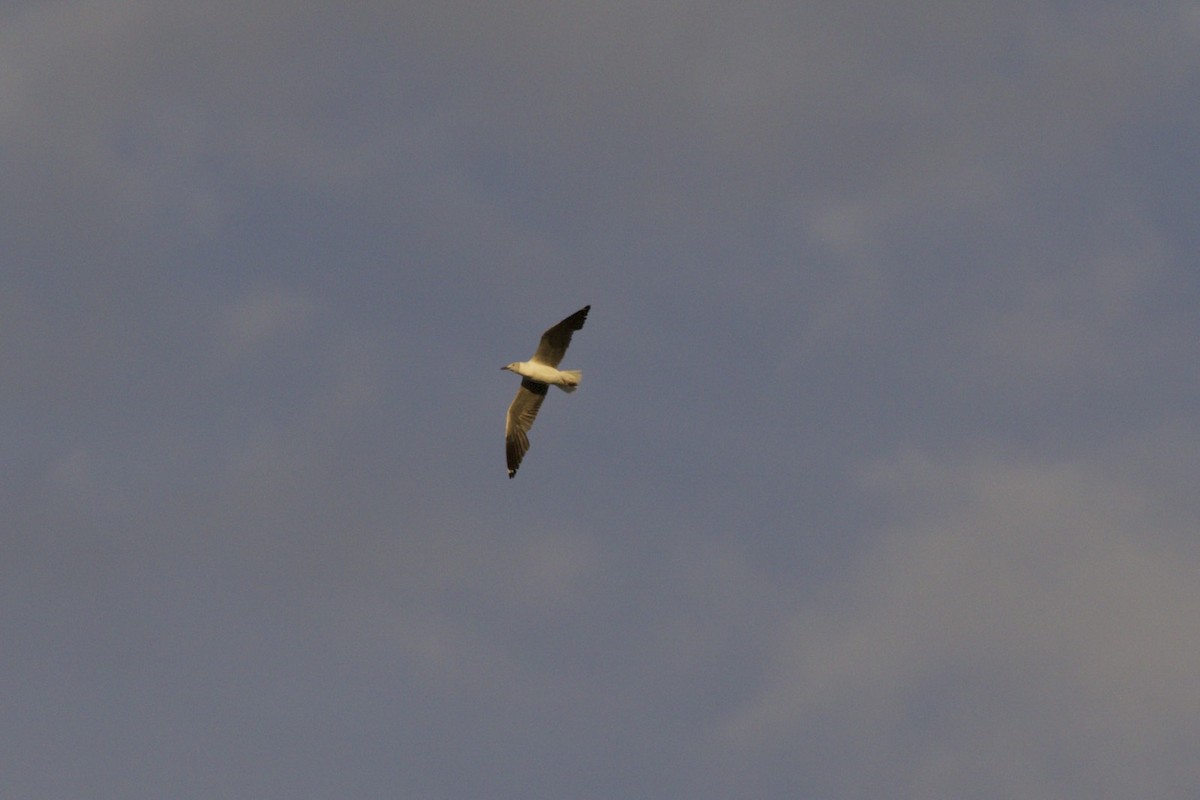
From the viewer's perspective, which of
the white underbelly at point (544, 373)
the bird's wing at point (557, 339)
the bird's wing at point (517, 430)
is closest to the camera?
the bird's wing at point (557, 339)

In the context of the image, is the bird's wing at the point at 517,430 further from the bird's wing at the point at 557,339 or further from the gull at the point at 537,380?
the bird's wing at the point at 557,339

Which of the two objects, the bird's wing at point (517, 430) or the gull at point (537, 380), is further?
the bird's wing at point (517, 430)

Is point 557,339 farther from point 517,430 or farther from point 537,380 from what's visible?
point 517,430

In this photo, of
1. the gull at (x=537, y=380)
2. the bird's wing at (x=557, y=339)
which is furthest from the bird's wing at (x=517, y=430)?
the bird's wing at (x=557, y=339)

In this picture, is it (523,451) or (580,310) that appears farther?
(523,451)

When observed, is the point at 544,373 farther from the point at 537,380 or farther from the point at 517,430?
the point at 517,430

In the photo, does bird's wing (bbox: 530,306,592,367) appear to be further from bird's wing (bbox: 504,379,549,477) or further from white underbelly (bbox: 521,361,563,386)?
bird's wing (bbox: 504,379,549,477)

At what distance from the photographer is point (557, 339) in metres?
89.4

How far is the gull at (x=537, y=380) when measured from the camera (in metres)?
88.9

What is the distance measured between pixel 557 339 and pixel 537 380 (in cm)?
303

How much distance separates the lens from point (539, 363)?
90875 millimetres

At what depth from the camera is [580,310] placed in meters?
88.1

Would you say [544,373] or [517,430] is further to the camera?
[517,430]

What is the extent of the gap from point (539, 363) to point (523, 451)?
572cm
